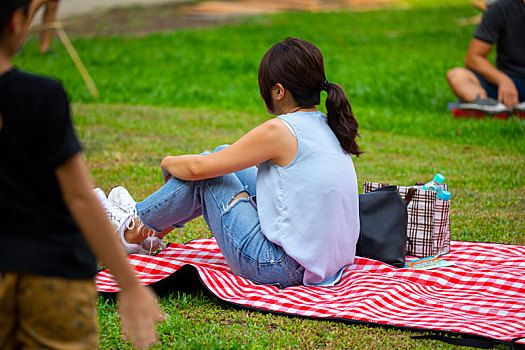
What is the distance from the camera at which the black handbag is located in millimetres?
3617

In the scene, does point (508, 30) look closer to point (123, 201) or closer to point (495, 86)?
point (495, 86)

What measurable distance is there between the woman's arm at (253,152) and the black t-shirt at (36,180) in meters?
1.61

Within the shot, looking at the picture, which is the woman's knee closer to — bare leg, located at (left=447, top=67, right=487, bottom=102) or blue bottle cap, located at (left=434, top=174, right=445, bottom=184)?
blue bottle cap, located at (left=434, top=174, right=445, bottom=184)

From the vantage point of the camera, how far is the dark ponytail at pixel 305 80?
3.21 m

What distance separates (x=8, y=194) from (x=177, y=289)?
6.26 ft

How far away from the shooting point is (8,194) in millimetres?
1604

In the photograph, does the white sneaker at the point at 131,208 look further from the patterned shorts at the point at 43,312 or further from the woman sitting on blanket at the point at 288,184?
the patterned shorts at the point at 43,312

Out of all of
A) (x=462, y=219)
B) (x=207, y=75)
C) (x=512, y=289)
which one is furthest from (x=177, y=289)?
(x=207, y=75)

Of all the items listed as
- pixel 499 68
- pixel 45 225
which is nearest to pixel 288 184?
pixel 45 225

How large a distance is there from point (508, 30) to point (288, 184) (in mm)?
5938

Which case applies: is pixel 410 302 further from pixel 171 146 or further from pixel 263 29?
pixel 263 29

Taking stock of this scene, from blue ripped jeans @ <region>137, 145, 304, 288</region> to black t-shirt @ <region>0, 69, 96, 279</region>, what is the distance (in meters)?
1.70

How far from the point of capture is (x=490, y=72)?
8.12 metres

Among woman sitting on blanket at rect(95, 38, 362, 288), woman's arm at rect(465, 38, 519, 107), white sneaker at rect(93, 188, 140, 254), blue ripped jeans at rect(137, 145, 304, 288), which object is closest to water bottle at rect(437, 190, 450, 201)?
woman sitting on blanket at rect(95, 38, 362, 288)
